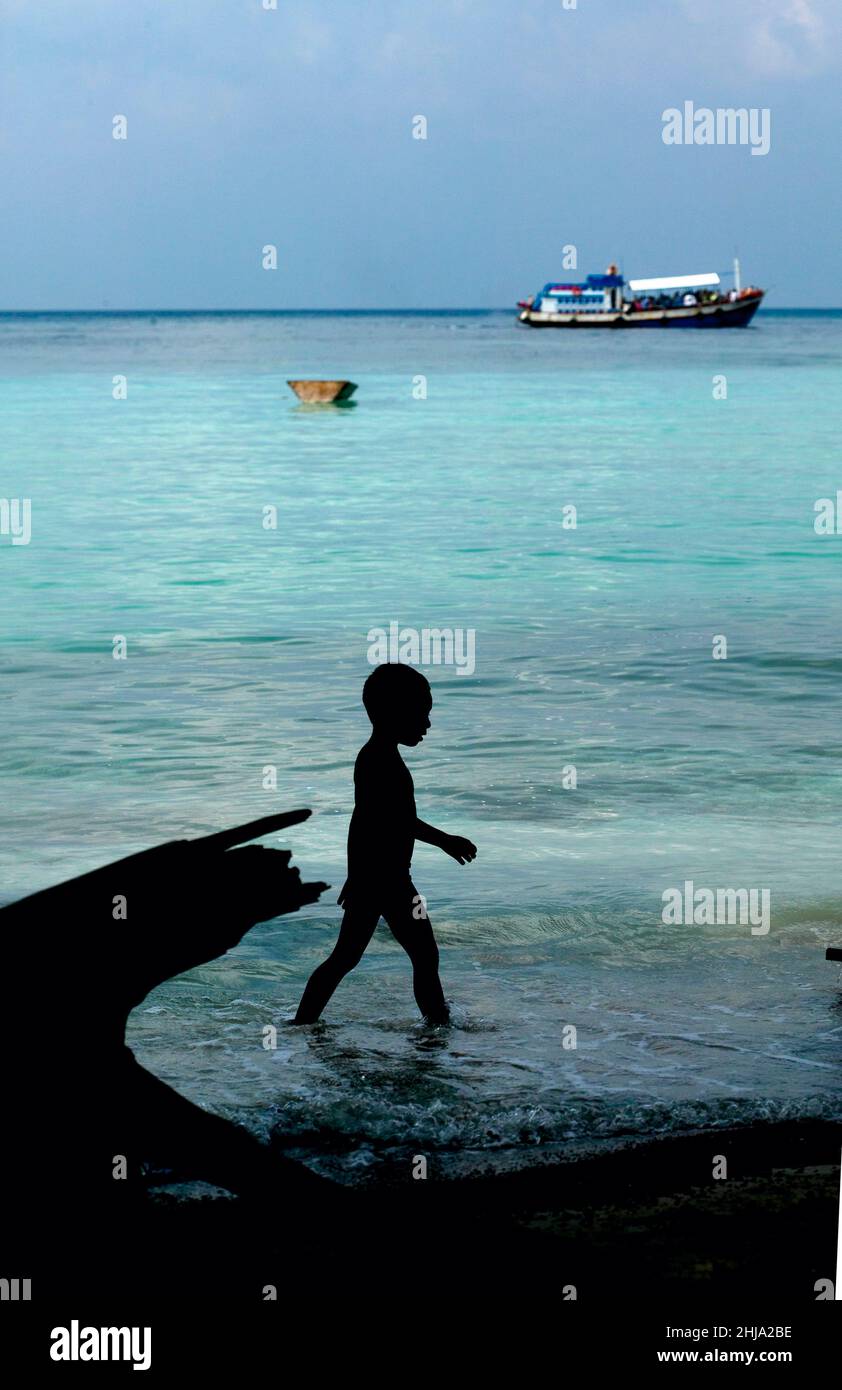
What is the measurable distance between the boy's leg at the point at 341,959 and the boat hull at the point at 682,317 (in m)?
138

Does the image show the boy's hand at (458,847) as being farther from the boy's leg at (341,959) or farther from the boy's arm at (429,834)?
the boy's leg at (341,959)

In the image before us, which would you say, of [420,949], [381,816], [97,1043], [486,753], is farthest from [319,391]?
[97,1043]

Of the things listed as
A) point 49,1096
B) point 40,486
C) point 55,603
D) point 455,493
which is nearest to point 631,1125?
point 49,1096

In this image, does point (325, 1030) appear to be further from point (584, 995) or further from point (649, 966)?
point (649, 966)

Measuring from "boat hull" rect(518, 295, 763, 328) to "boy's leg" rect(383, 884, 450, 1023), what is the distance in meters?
138

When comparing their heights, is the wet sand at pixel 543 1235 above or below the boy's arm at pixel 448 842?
below

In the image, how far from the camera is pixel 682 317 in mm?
141875

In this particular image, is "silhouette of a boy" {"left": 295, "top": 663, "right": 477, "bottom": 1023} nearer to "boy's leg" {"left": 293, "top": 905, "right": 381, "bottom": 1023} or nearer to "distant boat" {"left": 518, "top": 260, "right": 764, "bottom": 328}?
"boy's leg" {"left": 293, "top": 905, "right": 381, "bottom": 1023}

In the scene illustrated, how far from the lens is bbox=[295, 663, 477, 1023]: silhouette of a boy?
19.1 feet

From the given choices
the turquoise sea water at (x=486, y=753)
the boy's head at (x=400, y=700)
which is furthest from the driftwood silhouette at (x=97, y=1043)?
the boy's head at (x=400, y=700)

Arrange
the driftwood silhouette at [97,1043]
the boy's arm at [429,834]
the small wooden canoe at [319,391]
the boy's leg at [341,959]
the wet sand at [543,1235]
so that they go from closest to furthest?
the driftwood silhouette at [97,1043]
the wet sand at [543,1235]
the boy's arm at [429,834]
the boy's leg at [341,959]
the small wooden canoe at [319,391]

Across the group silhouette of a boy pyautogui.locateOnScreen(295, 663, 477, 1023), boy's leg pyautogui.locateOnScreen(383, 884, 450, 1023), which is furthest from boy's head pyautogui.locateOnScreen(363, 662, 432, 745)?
boy's leg pyautogui.locateOnScreen(383, 884, 450, 1023)

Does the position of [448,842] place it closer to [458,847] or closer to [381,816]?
[458,847]

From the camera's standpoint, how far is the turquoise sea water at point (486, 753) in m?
6.05
